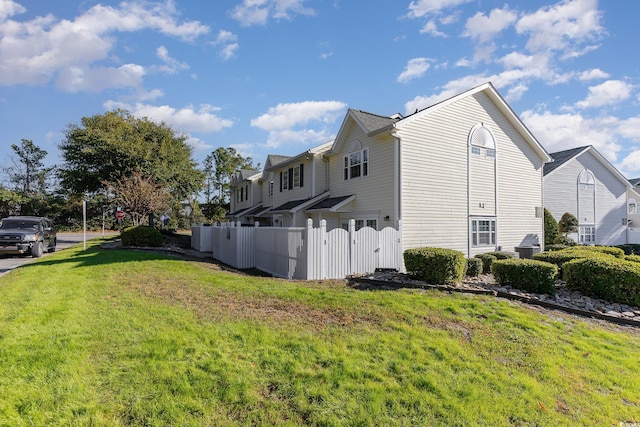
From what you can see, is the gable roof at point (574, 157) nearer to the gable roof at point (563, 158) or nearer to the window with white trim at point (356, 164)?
the gable roof at point (563, 158)

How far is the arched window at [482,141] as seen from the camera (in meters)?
15.5

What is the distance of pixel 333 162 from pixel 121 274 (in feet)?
37.0

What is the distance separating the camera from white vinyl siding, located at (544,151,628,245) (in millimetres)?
21234

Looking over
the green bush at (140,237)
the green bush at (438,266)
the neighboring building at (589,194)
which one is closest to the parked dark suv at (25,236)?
the green bush at (140,237)

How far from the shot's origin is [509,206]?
16594 millimetres

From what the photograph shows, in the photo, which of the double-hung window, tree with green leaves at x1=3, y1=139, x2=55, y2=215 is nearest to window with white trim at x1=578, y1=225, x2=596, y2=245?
the double-hung window

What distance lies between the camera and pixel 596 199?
22625 mm

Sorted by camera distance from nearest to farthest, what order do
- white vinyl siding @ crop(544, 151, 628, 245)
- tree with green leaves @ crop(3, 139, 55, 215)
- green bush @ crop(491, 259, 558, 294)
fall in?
green bush @ crop(491, 259, 558, 294), white vinyl siding @ crop(544, 151, 628, 245), tree with green leaves @ crop(3, 139, 55, 215)

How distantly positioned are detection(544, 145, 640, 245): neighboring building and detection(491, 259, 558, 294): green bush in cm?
1547

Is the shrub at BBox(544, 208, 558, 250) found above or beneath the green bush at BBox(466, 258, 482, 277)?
above

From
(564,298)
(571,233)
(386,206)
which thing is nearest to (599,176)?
(571,233)

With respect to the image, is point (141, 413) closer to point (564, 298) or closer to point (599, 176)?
point (564, 298)

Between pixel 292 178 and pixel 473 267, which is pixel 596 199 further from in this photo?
pixel 292 178

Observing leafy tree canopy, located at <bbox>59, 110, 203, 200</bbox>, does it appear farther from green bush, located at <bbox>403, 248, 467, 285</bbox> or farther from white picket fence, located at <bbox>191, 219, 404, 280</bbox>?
green bush, located at <bbox>403, 248, 467, 285</bbox>
